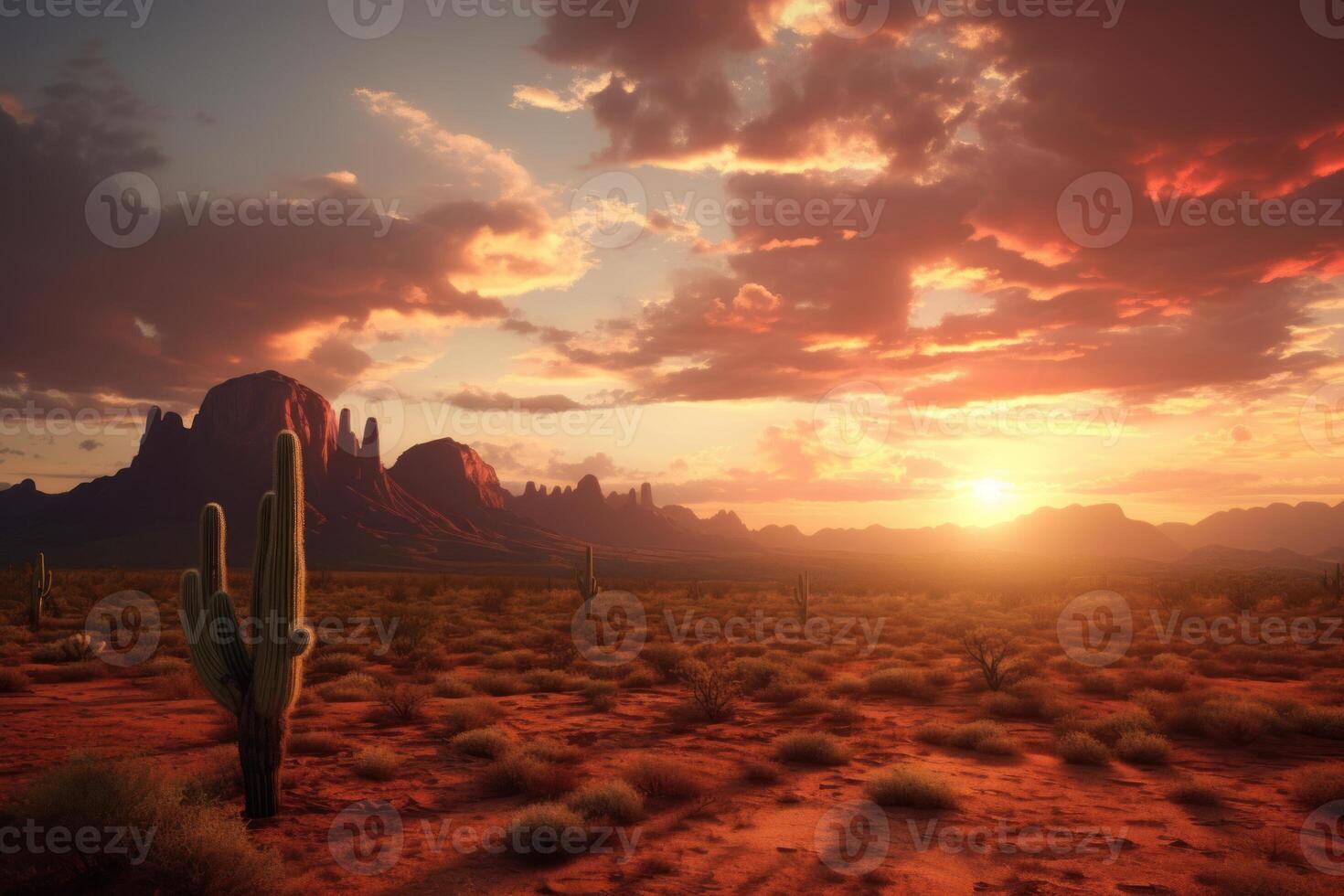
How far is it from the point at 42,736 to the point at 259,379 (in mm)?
147095

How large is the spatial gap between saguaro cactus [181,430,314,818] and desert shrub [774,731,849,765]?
6.89 meters

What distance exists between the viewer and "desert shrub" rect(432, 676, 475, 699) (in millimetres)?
14672

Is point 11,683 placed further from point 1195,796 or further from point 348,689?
point 1195,796

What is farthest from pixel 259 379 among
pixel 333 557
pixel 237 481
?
pixel 333 557

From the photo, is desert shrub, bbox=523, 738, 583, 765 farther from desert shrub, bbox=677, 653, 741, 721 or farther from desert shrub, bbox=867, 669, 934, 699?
desert shrub, bbox=867, 669, 934, 699

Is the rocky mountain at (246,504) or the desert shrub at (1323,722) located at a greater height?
the rocky mountain at (246,504)

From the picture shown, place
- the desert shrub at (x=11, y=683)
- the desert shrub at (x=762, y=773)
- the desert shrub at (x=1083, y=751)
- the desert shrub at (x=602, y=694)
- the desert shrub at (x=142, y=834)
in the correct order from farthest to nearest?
the desert shrub at (x=602, y=694), the desert shrub at (x=11, y=683), the desert shrub at (x=1083, y=751), the desert shrub at (x=762, y=773), the desert shrub at (x=142, y=834)

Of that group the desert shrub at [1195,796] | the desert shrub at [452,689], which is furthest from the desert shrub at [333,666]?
the desert shrub at [1195,796]

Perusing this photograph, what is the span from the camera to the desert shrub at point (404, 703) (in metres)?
12.4

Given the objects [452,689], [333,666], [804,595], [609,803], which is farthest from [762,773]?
[804,595]

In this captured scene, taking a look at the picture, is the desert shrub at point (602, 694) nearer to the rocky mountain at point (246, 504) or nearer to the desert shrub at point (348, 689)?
the desert shrub at point (348, 689)

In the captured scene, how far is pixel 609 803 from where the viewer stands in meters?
8.08

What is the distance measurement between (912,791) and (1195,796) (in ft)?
12.0

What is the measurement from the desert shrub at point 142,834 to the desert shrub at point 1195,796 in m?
10.4
